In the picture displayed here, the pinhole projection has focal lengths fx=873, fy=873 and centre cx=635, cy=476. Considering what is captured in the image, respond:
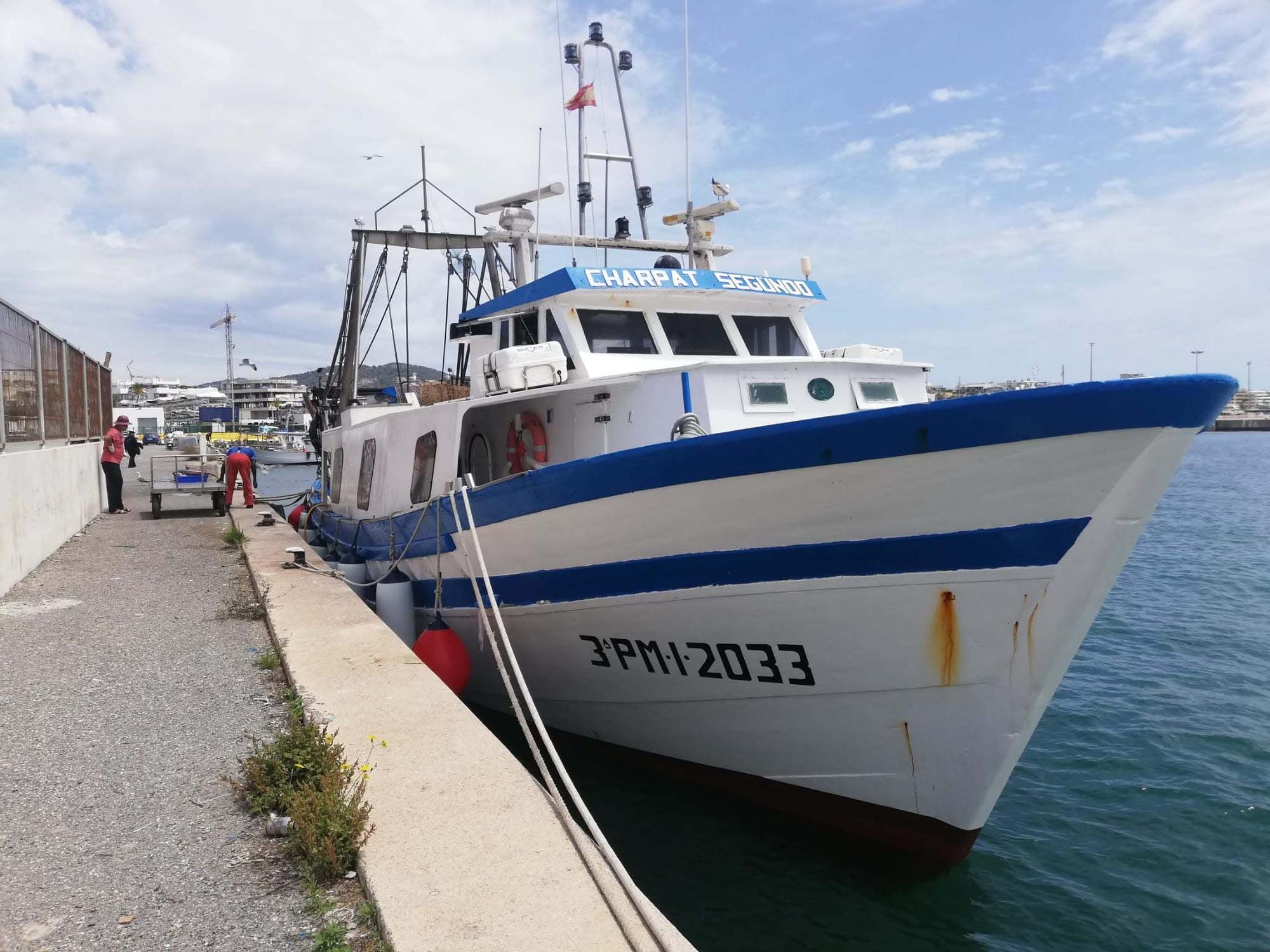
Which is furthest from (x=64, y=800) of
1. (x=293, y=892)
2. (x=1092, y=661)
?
(x=1092, y=661)

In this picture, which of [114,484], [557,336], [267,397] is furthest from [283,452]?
[267,397]

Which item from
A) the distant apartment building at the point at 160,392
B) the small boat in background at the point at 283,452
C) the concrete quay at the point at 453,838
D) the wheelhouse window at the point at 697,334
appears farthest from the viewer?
the distant apartment building at the point at 160,392

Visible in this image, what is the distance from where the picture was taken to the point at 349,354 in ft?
49.8

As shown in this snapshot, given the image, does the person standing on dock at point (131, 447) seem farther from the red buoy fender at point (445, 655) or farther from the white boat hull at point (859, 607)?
the white boat hull at point (859, 607)

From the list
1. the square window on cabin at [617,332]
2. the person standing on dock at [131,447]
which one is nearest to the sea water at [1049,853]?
the square window on cabin at [617,332]

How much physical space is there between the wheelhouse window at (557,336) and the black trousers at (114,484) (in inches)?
446

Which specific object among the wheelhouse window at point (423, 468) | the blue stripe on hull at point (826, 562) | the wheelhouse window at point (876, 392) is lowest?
the blue stripe on hull at point (826, 562)

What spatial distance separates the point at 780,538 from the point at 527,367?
2852 mm

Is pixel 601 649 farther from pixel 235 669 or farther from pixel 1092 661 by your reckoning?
pixel 1092 661

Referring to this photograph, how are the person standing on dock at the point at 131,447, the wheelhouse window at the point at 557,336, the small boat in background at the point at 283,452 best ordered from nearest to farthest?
the wheelhouse window at the point at 557,336 → the person standing on dock at the point at 131,447 → the small boat in background at the point at 283,452

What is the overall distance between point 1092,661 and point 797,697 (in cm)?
805

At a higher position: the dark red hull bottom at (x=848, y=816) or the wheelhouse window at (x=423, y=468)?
the wheelhouse window at (x=423, y=468)

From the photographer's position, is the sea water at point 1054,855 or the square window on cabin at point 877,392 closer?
the sea water at point 1054,855

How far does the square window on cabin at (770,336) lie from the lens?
28.1 ft
